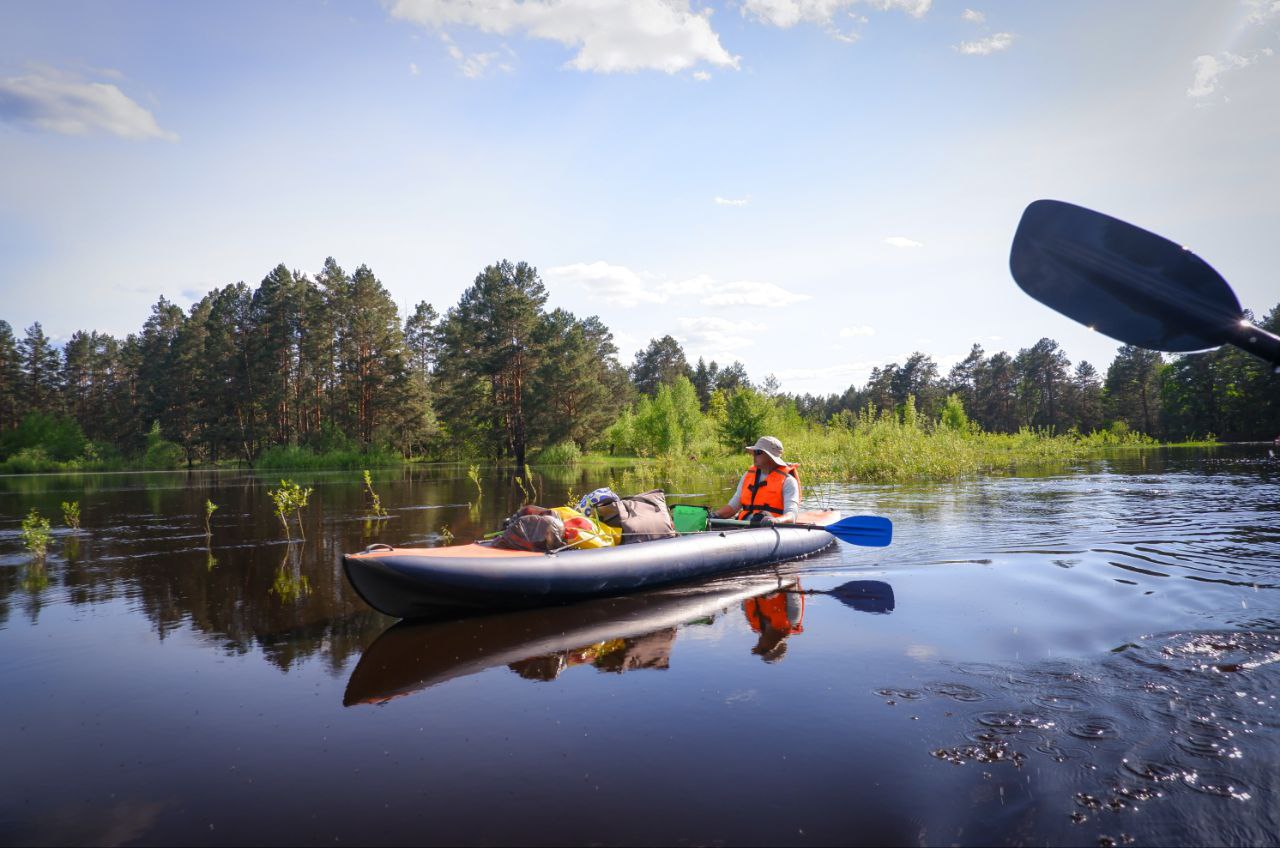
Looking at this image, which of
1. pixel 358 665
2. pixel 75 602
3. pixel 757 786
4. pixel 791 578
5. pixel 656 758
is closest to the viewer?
pixel 757 786

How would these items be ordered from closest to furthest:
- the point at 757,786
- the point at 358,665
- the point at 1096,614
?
the point at 757,786 < the point at 358,665 < the point at 1096,614

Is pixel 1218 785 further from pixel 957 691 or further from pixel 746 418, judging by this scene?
pixel 746 418

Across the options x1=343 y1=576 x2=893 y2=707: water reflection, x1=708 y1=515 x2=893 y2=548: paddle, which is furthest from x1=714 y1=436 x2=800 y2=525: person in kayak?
x1=343 y1=576 x2=893 y2=707: water reflection

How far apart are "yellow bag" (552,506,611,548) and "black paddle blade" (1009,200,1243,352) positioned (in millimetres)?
4771

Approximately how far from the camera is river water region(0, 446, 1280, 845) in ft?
9.14

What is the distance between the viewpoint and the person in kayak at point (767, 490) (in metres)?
8.24

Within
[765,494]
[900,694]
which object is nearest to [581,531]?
[765,494]

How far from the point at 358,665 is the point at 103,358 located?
68593 mm

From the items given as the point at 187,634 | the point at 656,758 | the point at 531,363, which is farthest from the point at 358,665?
the point at 531,363

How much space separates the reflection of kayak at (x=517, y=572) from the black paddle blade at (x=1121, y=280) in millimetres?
4438

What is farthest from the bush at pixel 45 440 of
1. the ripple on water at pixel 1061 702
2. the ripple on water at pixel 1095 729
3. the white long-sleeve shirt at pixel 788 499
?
the ripple on water at pixel 1095 729

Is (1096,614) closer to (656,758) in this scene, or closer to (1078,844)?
(1078,844)

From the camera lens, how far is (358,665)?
15.5ft

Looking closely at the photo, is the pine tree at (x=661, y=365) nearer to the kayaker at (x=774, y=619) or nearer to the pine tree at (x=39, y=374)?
the pine tree at (x=39, y=374)
